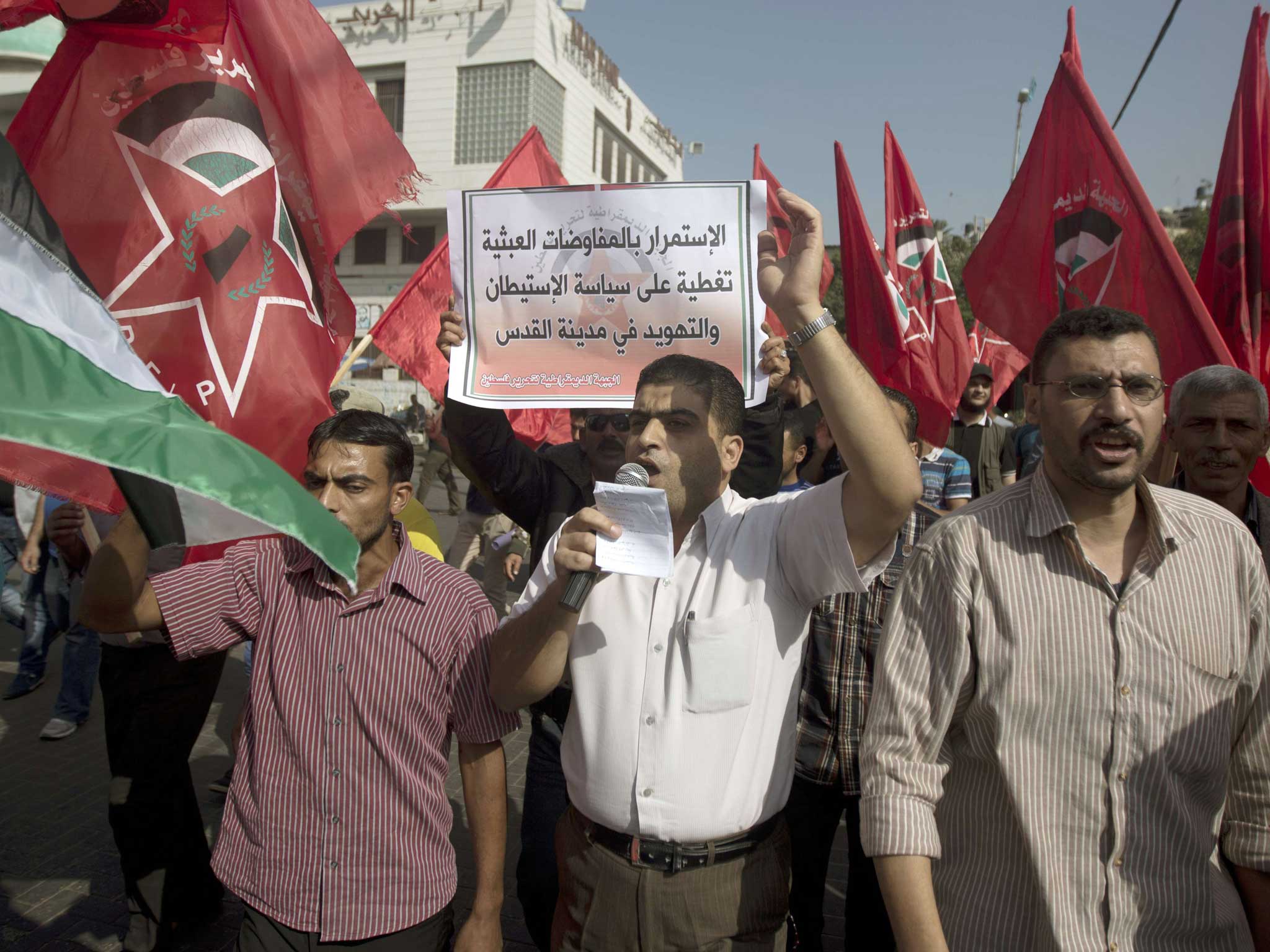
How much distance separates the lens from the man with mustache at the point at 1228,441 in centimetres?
319

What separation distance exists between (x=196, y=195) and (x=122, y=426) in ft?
6.46

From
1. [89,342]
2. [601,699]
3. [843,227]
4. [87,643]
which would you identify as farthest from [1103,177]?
[87,643]

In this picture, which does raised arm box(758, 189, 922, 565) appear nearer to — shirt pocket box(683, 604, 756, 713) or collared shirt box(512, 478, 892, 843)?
collared shirt box(512, 478, 892, 843)

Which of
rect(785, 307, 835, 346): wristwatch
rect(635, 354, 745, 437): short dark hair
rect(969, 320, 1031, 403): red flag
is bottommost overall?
rect(635, 354, 745, 437): short dark hair

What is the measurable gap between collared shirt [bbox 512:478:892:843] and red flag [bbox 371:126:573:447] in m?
3.07

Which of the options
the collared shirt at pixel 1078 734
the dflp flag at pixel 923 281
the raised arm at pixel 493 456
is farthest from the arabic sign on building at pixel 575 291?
the dflp flag at pixel 923 281

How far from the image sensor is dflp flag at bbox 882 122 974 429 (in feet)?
18.1

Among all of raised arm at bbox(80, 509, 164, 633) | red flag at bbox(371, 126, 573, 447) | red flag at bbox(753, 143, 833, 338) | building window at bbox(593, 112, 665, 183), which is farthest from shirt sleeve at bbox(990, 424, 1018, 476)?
building window at bbox(593, 112, 665, 183)

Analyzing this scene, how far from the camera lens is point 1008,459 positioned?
25.6 feet

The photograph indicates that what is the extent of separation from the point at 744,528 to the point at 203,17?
2450 mm

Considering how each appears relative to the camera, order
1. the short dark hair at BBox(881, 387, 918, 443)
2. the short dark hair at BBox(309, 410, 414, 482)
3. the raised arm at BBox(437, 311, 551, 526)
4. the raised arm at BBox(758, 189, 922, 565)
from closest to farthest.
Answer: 1. the raised arm at BBox(758, 189, 922, 565)
2. the short dark hair at BBox(309, 410, 414, 482)
3. the raised arm at BBox(437, 311, 551, 526)
4. the short dark hair at BBox(881, 387, 918, 443)

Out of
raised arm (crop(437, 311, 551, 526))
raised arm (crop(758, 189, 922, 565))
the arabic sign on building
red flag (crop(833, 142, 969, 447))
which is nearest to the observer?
raised arm (crop(758, 189, 922, 565))

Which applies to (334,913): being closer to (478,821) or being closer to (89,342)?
(478,821)

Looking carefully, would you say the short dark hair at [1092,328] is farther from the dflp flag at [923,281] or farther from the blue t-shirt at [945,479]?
the blue t-shirt at [945,479]
